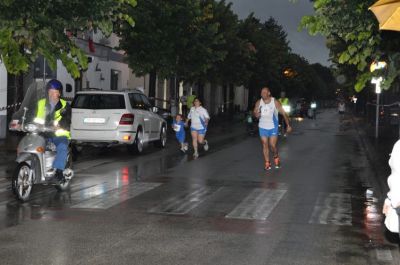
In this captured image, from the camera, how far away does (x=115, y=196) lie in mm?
9961

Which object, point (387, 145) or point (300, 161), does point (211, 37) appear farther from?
point (300, 161)

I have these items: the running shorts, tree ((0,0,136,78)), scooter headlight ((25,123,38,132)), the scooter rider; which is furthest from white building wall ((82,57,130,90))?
scooter headlight ((25,123,38,132))

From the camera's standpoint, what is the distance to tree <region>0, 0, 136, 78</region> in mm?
9250

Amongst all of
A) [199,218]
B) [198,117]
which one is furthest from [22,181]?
[198,117]

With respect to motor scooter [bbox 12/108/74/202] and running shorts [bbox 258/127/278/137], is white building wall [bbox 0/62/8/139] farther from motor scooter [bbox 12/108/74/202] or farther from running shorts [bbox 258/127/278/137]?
motor scooter [bbox 12/108/74/202]

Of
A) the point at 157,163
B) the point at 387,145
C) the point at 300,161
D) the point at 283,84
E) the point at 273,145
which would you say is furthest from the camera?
the point at 283,84

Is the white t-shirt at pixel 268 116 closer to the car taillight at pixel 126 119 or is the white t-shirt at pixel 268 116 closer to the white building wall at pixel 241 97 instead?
the car taillight at pixel 126 119

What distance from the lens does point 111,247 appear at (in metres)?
6.51

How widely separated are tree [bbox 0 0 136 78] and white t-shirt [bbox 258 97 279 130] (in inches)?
198

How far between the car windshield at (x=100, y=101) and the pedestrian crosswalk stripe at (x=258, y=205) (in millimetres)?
7031

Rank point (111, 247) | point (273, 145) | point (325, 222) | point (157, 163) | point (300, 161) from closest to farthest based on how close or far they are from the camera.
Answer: point (111, 247), point (325, 222), point (273, 145), point (157, 163), point (300, 161)

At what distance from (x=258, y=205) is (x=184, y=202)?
1.11 metres

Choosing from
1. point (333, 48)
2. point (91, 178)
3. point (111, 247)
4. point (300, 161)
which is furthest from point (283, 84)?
point (111, 247)

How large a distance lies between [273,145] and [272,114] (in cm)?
71
